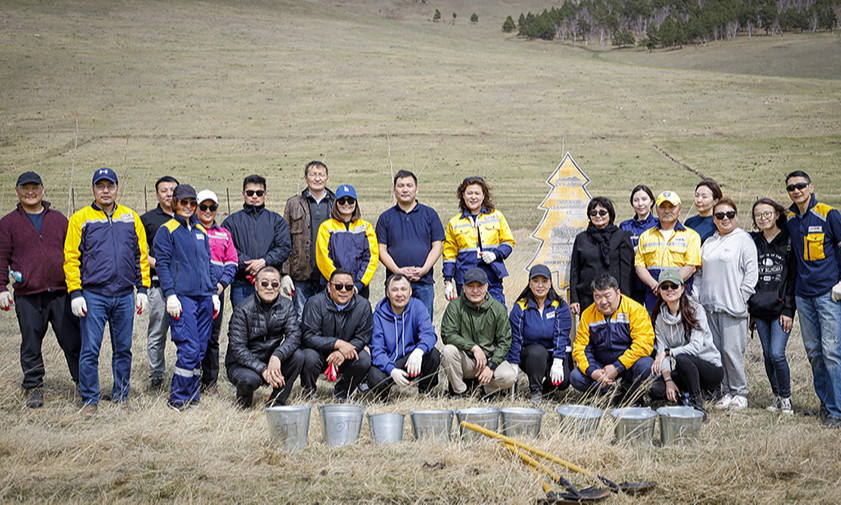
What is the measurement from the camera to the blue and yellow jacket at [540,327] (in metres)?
6.69

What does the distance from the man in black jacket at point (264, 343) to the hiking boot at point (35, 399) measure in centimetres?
159

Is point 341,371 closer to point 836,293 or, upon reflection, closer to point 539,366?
point 539,366

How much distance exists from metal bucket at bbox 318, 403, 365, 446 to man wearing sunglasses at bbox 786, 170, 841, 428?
3789 millimetres

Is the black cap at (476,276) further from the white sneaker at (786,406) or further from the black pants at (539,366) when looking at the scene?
the white sneaker at (786,406)

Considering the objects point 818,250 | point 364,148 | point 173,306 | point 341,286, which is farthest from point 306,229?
point 364,148

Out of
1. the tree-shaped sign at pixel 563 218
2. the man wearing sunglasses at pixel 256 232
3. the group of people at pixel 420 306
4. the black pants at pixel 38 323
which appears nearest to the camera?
the group of people at pixel 420 306

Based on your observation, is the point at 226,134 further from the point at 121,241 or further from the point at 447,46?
the point at 447,46

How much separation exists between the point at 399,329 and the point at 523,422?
1869mm

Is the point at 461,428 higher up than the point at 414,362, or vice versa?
the point at 414,362

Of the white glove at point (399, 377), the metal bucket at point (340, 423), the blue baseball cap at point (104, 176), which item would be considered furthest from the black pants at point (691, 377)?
the blue baseball cap at point (104, 176)

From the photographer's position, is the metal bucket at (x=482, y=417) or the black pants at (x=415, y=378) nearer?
the metal bucket at (x=482, y=417)

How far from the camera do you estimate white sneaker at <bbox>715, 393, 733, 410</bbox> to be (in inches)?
243

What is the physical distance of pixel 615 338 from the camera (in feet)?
20.6

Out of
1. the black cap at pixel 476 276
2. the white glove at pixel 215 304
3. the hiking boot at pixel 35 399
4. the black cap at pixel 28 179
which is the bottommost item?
the hiking boot at pixel 35 399
